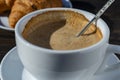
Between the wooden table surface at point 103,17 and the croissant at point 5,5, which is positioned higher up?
the wooden table surface at point 103,17

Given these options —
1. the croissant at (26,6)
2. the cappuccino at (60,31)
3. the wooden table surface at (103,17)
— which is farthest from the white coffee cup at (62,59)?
the croissant at (26,6)

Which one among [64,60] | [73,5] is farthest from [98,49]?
[73,5]

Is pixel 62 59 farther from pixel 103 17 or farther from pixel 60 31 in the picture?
pixel 103 17

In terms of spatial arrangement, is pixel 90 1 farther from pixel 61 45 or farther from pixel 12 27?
pixel 61 45

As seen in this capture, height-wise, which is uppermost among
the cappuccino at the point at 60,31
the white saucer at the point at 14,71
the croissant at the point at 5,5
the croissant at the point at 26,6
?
the cappuccino at the point at 60,31

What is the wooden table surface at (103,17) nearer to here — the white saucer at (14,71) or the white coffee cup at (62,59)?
the white saucer at (14,71)

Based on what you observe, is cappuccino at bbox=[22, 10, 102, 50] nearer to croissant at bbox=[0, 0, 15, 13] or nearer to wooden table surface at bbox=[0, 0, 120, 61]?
wooden table surface at bbox=[0, 0, 120, 61]

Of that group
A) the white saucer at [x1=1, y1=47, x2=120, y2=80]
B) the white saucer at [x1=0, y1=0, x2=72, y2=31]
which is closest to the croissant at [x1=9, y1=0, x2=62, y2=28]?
the white saucer at [x1=0, y1=0, x2=72, y2=31]
